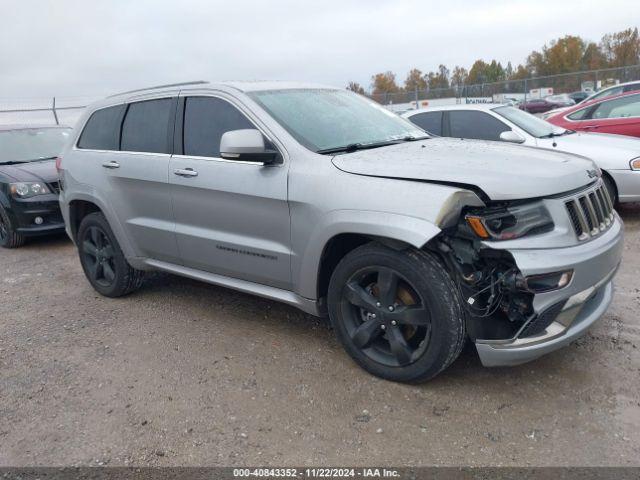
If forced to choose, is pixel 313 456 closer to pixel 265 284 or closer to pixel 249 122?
pixel 265 284

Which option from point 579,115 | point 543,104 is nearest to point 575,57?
point 543,104

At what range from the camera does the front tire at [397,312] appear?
299 cm

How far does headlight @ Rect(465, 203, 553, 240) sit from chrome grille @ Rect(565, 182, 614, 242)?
0.18m

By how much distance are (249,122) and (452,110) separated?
4708 millimetres

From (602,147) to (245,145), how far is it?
4.98 metres

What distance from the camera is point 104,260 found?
5.13 m

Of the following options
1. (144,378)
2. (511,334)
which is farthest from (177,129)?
(511,334)

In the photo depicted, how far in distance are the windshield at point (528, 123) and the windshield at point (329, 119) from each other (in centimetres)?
336

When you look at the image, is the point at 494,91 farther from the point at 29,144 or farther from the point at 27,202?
the point at 27,202

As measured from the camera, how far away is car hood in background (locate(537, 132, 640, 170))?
6.34 metres

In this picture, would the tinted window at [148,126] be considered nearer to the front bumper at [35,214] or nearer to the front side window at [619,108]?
the front bumper at [35,214]

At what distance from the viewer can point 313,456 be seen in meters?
2.77

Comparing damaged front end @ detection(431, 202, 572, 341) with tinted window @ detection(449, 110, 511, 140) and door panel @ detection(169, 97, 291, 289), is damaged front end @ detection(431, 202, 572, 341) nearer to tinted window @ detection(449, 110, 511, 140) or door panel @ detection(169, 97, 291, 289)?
door panel @ detection(169, 97, 291, 289)

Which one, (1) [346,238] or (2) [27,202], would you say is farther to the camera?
(2) [27,202]
